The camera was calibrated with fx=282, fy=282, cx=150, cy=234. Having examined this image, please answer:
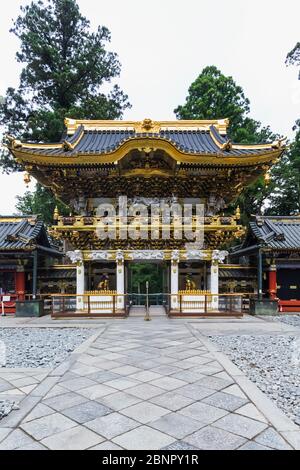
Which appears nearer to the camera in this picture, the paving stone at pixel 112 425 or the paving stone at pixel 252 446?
the paving stone at pixel 252 446

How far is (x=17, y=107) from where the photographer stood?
77.6 feet

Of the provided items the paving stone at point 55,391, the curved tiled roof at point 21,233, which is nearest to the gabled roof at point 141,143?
the curved tiled roof at point 21,233

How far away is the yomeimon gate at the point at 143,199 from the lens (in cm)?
1172

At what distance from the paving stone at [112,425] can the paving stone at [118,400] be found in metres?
0.25

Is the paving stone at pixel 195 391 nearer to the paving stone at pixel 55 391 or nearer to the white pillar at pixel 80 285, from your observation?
the paving stone at pixel 55 391

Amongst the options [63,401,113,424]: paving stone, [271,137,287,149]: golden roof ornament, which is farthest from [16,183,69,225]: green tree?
[63,401,113,424]: paving stone

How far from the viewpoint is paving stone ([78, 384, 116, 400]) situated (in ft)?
12.6

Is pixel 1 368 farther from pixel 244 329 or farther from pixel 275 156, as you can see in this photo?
pixel 275 156

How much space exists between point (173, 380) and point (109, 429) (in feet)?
5.51

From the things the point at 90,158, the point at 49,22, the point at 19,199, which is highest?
the point at 49,22

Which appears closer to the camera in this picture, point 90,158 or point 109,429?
point 109,429

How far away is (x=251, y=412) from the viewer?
11.1ft

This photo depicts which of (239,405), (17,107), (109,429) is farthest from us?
(17,107)
